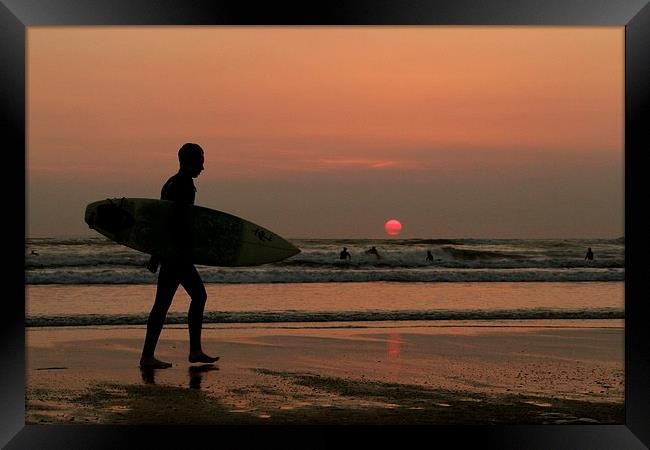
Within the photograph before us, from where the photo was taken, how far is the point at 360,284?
11.5 metres

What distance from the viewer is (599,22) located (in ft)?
11.5

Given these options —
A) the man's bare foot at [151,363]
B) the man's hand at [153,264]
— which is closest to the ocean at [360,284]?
the man's bare foot at [151,363]

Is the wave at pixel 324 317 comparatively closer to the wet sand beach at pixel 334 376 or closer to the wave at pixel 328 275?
the wet sand beach at pixel 334 376

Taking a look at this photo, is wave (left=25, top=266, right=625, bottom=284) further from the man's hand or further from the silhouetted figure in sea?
the man's hand

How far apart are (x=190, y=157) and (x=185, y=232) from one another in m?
0.51

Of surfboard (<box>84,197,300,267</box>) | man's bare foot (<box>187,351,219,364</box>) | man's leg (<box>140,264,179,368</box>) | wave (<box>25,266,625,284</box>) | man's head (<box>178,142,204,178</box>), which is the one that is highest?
man's head (<box>178,142,204,178</box>)

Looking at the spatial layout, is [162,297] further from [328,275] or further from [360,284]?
[328,275]

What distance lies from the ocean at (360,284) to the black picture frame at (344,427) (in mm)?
3450

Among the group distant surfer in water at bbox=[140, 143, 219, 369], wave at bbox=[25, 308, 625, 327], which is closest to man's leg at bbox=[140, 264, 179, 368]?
distant surfer in water at bbox=[140, 143, 219, 369]

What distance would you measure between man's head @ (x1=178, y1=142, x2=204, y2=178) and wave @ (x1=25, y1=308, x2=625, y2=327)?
111 inches

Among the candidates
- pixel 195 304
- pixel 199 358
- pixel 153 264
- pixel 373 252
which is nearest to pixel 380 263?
pixel 373 252

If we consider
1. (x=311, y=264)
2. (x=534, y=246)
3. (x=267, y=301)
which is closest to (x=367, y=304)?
(x=267, y=301)

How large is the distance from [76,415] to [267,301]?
15.9 ft

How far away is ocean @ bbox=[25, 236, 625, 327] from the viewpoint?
781cm
